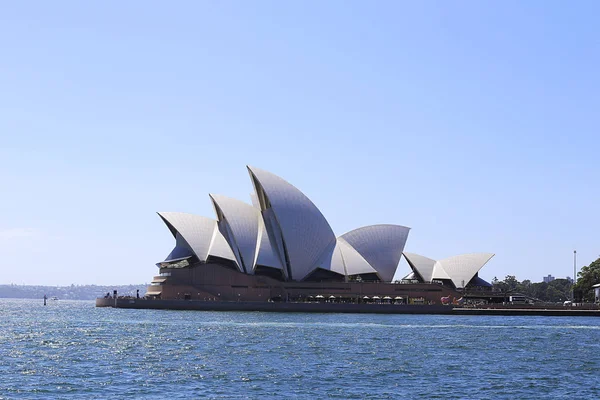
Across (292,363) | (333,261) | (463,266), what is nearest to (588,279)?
(463,266)

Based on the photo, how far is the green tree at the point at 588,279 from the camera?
408 feet

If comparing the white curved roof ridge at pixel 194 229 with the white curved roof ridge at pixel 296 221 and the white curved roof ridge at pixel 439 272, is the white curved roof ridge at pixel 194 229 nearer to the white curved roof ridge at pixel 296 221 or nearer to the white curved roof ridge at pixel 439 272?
the white curved roof ridge at pixel 296 221

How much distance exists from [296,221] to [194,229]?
42.3ft

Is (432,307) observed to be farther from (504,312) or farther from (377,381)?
(377,381)

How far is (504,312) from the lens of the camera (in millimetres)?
99562

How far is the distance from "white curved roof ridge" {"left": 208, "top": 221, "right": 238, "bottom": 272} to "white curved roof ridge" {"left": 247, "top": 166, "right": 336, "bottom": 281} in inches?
252

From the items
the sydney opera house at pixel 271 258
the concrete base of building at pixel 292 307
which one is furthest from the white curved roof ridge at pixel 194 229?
the concrete base of building at pixel 292 307

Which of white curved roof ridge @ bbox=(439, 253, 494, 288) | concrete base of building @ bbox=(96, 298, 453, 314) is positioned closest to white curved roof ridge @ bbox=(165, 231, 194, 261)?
concrete base of building @ bbox=(96, 298, 453, 314)

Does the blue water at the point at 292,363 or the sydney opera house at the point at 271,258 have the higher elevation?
the sydney opera house at the point at 271,258

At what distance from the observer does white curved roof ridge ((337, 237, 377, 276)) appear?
107 metres

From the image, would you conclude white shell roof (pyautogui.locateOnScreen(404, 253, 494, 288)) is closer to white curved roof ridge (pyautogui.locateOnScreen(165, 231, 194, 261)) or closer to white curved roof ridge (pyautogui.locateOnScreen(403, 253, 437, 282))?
white curved roof ridge (pyautogui.locateOnScreen(403, 253, 437, 282))

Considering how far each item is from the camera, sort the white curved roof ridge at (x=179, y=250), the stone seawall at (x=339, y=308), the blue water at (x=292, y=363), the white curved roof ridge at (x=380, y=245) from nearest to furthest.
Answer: the blue water at (x=292, y=363) → the stone seawall at (x=339, y=308) → the white curved roof ridge at (x=179, y=250) → the white curved roof ridge at (x=380, y=245)

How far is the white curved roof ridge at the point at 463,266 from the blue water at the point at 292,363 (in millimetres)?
52317

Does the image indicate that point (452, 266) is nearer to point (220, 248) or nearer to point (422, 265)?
point (422, 265)
